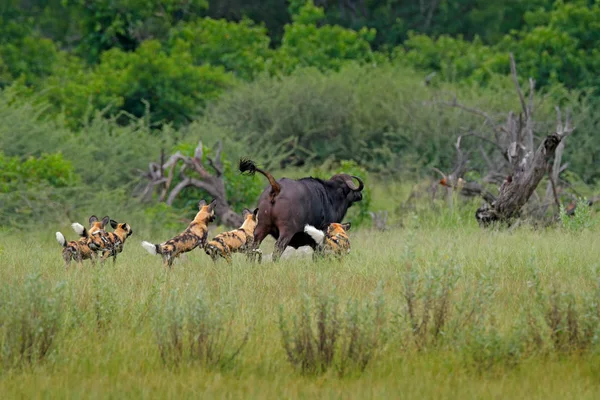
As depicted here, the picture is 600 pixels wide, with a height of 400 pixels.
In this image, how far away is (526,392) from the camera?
636 centimetres

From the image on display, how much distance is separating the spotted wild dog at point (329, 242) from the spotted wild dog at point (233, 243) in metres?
0.55

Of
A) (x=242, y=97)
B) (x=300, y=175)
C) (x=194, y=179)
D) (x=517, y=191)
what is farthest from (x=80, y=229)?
(x=242, y=97)

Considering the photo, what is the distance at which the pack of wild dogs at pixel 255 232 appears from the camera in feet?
34.5

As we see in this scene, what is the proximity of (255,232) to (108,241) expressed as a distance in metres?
1.46

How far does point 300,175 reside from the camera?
73.1 ft

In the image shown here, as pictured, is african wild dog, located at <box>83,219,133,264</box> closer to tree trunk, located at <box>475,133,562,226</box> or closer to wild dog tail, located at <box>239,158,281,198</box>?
wild dog tail, located at <box>239,158,281,198</box>

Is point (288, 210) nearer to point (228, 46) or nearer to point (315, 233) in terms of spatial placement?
point (315, 233)

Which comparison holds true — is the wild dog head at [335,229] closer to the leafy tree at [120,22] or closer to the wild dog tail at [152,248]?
the wild dog tail at [152,248]

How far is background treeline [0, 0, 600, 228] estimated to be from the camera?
62.2 feet

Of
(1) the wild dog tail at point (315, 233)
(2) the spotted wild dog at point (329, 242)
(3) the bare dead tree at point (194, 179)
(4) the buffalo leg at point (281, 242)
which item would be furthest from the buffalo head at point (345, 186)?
(3) the bare dead tree at point (194, 179)

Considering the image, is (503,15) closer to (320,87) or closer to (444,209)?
(320,87)

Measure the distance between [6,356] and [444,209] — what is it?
32.1 feet

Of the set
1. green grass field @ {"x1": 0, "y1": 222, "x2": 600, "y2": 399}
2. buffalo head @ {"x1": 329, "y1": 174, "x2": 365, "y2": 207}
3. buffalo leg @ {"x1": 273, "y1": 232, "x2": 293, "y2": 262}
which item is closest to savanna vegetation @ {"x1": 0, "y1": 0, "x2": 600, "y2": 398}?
green grass field @ {"x1": 0, "y1": 222, "x2": 600, "y2": 399}

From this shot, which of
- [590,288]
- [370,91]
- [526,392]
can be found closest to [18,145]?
[370,91]
